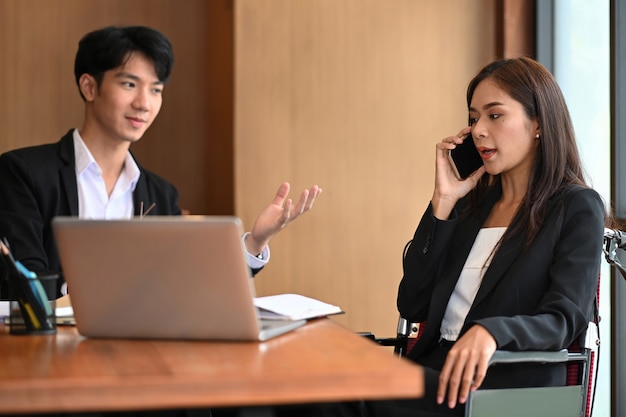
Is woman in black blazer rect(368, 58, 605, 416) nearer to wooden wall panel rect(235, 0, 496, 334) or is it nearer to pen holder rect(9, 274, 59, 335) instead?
pen holder rect(9, 274, 59, 335)

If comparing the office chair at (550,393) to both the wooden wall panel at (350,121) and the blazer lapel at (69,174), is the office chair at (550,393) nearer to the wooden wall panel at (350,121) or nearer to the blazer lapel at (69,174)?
the blazer lapel at (69,174)

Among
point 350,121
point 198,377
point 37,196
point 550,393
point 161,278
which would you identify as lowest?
point 550,393

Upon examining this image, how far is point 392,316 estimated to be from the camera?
170 inches

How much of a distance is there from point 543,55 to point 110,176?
2009 millimetres

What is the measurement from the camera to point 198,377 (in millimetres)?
1230

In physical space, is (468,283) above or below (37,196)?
below

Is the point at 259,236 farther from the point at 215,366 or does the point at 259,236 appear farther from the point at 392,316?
the point at 392,316

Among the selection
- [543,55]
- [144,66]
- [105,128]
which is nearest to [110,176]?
[105,128]

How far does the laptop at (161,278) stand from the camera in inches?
58.4

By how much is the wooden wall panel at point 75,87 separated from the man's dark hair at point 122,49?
825 millimetres

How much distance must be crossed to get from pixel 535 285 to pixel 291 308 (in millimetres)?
657

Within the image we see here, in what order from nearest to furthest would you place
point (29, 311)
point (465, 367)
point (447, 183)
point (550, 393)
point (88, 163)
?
point (29, 311) → point (465, 367) → point (550, 393) → point (447, 183) → point (88, 163)

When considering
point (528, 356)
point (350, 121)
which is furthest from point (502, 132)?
point (350, 121)

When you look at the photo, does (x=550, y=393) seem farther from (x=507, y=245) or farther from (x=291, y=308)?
(x=291, y=308)
